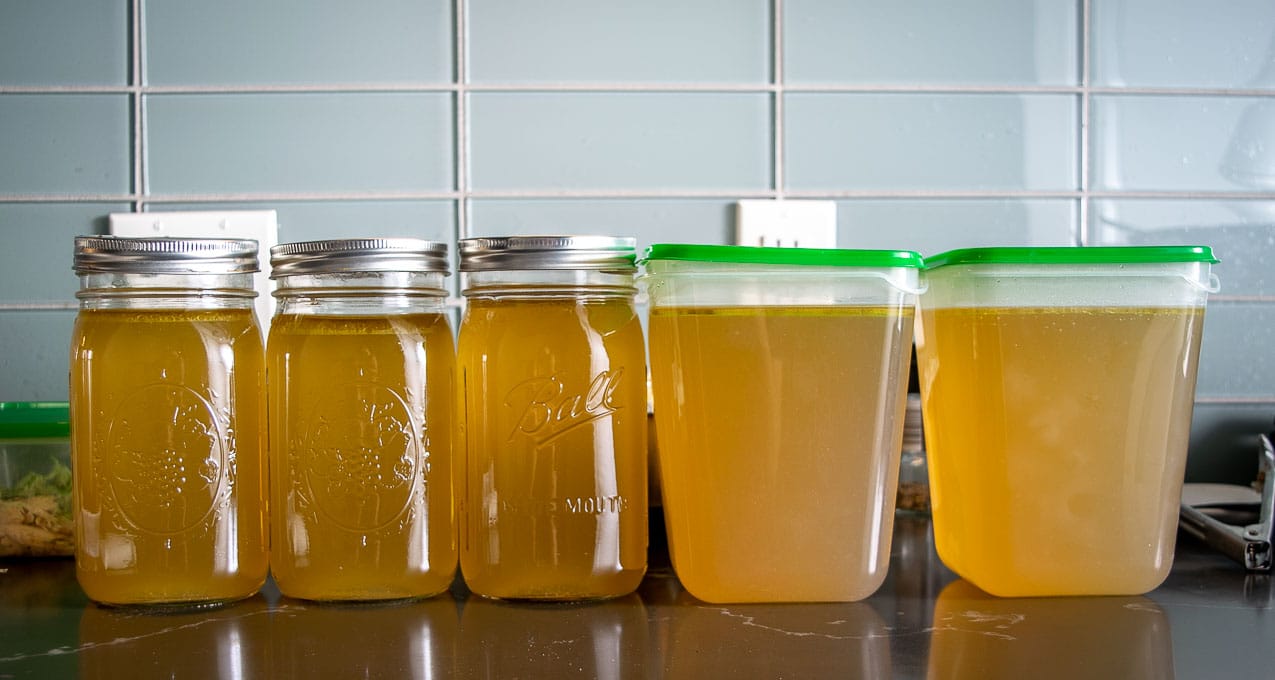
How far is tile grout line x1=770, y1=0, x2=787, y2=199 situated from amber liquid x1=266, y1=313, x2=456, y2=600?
2.87ft

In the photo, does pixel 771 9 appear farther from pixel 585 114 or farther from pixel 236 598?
pixel 236 598

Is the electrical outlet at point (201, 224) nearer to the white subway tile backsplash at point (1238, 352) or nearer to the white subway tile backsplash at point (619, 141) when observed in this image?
the white subway tile backsplash at point (619, 141)

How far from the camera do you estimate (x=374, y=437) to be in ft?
1.79

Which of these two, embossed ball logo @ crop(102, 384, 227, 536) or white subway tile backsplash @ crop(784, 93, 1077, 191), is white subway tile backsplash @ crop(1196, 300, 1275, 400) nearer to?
white subway tile backsplash @ crop(784, 93, 1077, 191)

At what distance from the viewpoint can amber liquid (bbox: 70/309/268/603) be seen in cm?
54

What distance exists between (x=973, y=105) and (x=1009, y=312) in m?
0.91

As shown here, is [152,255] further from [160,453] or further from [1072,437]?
[1072,437]

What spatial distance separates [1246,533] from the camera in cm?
66

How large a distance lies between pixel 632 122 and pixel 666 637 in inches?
37.1

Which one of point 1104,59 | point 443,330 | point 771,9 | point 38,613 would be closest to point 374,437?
point 443,330

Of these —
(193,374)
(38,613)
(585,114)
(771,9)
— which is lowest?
(38,613)

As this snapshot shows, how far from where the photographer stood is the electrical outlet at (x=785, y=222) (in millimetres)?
1348

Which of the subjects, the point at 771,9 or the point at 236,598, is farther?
the point at 771,9

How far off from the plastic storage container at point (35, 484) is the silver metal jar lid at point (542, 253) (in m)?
0.33
